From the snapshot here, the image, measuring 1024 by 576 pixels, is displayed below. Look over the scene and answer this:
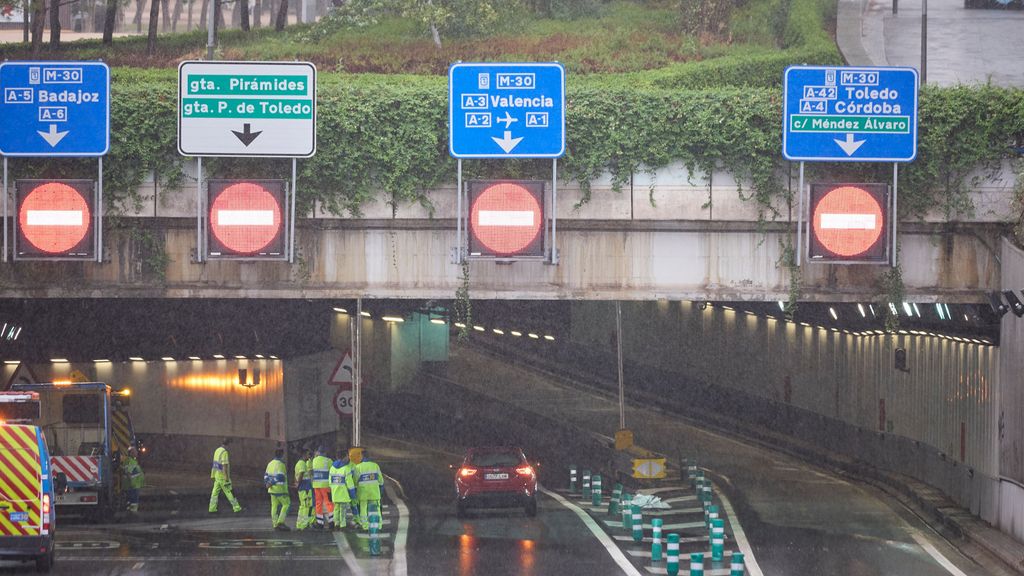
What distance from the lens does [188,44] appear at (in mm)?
49562

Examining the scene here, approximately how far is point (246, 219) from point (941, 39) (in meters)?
33.3

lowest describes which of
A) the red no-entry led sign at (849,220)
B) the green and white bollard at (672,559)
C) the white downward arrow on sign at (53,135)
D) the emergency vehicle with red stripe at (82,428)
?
the green and white bollard at (672,559)

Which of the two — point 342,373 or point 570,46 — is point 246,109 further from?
point 570,46

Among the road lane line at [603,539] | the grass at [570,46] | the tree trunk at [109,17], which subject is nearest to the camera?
the road lane line at [603,539]

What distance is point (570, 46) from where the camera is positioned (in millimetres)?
40406

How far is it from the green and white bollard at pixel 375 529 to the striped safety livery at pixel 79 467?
5.57 meters

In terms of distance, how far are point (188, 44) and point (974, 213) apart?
3631cm

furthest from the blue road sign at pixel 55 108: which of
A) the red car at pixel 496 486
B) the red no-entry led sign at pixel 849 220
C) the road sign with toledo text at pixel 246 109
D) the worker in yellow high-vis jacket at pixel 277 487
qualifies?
the red car at pixel 496 486

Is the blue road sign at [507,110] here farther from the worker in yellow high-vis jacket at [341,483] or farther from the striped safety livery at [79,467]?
the striped safety livery at [79,467]

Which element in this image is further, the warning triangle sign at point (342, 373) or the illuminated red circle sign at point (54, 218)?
the warning triangle sign at point (342, 373)

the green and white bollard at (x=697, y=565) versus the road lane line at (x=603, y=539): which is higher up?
the green and white bollard at (x=697, y=565)

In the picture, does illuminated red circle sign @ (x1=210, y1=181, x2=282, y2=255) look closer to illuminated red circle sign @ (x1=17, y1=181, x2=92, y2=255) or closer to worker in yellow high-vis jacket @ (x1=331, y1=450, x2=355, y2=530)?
illuminated red circle sign @ (x1=17, y1=181, x2=92, y2=255)

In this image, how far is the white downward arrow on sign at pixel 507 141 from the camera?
18.1 metres

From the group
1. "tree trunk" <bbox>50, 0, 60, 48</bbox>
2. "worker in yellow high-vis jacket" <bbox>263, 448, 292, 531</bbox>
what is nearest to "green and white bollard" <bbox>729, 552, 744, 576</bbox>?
"worker in yellow high-vis jacket" <bbox>263, 448, 292, 531</bbox>
